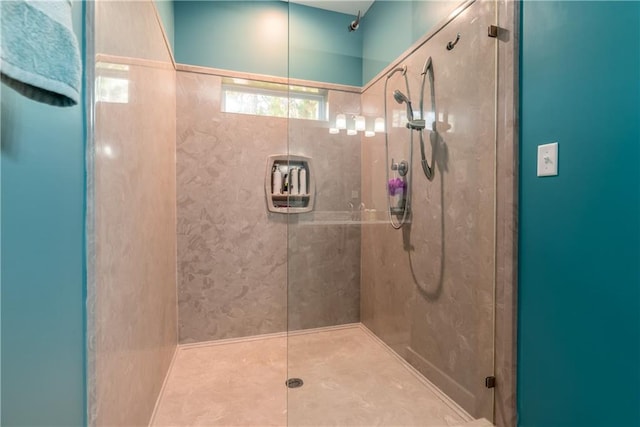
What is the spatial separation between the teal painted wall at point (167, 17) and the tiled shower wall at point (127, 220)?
157mm

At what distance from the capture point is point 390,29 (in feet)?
7.01

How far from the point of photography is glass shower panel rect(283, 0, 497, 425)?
149 centimetres

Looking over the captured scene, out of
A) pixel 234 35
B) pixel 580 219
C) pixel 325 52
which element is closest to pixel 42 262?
pixel 580 219

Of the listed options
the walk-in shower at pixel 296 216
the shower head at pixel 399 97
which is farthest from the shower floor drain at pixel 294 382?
the shower head at pixel 399 97

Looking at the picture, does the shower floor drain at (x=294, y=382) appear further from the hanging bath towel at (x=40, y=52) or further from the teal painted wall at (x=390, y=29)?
the teal painted wall at (x=390, y=29)

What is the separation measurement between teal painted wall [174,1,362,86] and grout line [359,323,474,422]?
1916 mm

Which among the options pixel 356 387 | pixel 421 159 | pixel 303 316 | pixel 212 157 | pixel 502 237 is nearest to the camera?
pixel 502 237

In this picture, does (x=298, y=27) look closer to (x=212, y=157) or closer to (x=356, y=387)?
(x=212, y=157)

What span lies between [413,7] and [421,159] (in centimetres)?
106

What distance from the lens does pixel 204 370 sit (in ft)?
6.44

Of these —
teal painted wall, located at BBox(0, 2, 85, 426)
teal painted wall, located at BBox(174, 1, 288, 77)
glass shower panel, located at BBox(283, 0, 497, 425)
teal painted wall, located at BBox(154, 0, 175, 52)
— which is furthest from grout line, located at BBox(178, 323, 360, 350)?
teal painted wall, located at BBox(154, 0, 175, 52)

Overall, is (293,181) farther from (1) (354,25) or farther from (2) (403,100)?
(1) (354,25)

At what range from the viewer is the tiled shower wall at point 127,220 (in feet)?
2.85

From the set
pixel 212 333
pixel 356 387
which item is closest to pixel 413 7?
pixel 356 387
